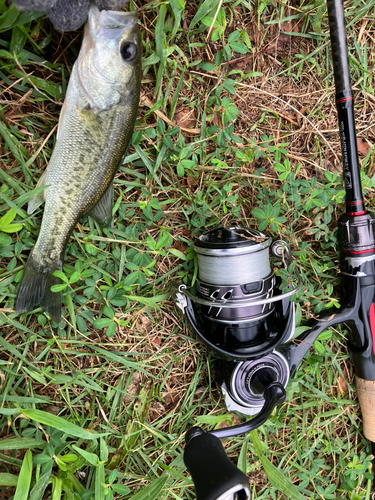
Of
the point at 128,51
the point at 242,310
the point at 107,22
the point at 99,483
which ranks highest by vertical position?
the point at 107,22

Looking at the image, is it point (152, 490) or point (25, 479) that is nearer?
point (25, 479)

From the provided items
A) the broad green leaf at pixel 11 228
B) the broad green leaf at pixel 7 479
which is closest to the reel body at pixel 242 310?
the broad green leaf at pixel 11 228

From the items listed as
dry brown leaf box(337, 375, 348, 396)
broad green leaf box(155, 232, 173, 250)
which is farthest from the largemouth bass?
dry brown leaf box(337, 375, 348, 396)

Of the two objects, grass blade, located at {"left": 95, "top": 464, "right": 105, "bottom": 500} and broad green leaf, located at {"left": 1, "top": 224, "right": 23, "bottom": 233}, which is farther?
grass blade, located at {"left": 95, "top": 464, "right": 105, "bottom": 500}

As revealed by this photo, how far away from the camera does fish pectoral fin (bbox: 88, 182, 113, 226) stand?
1709 millimetres

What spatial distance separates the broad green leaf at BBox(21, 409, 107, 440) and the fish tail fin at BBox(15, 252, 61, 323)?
0.44 m

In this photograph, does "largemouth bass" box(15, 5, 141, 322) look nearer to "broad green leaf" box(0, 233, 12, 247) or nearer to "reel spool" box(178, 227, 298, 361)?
"broad green leaf" box(0, 233, 12, 247)

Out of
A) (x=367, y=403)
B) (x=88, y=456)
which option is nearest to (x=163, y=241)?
(x=88, y=456)

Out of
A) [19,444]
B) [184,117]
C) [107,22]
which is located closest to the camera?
[107,22]

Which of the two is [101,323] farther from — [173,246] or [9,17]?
[9,17]

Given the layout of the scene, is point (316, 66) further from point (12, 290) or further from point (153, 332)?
point (12, 290)

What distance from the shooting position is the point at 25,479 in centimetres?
156

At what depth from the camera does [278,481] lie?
1.96 metres

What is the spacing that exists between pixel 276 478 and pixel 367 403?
747 millimetres
